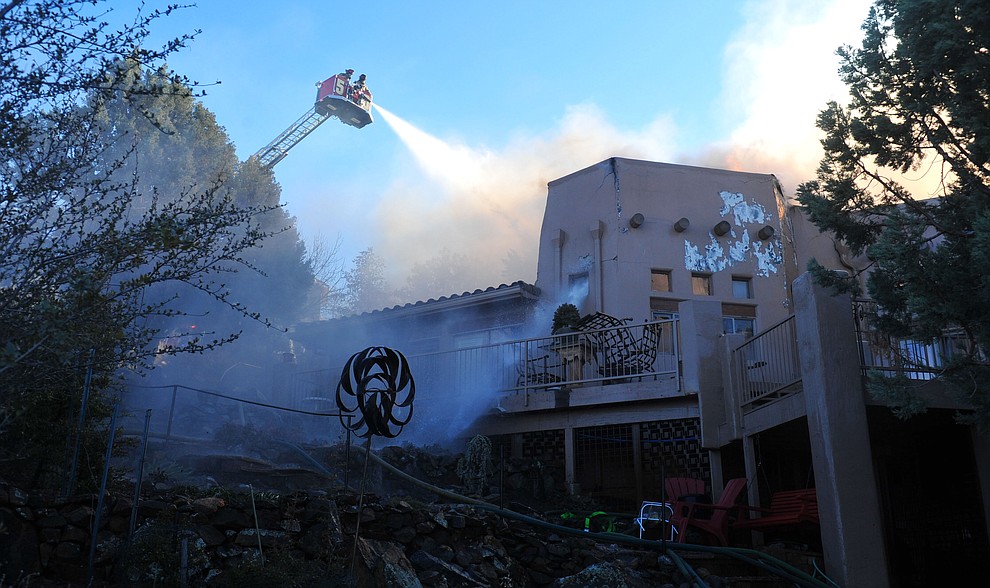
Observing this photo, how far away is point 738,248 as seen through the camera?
17062 millimetres

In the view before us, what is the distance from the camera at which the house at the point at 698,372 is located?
898cm

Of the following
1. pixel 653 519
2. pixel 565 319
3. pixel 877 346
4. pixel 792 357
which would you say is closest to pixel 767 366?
pixel 792 357

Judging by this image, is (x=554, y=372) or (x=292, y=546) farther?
(x=554, y=372)

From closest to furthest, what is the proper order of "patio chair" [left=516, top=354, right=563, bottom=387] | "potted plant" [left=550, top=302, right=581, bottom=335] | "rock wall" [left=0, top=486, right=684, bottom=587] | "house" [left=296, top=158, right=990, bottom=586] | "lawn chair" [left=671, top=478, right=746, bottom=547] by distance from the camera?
1. "rock wall" [left=0, top=486, right=684, bottom=587]
2. "house" [left=296, top=158, right=990, bottom=586]
3. "lawn chair" [left=671, top=478, right=746, bottom=547]
4. "patio chair" [left=516, top=354, right=563, bottom=387]
5. "potted plant" [left=550, top=302, right=581, bottom=335]

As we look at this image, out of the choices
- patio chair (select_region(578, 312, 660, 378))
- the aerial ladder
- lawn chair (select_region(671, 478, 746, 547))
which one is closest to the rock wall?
lawn chair (select_region(671, 478, 746, 547))

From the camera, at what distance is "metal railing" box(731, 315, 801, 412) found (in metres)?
9.99

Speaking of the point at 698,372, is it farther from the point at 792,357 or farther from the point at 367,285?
the point at 367,285

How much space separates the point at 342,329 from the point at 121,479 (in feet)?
35.5

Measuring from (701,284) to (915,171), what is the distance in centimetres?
811

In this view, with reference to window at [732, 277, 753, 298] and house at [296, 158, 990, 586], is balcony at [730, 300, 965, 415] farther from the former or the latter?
window at [732, 277, 753, 298]

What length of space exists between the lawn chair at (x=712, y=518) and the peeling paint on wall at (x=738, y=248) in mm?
7664

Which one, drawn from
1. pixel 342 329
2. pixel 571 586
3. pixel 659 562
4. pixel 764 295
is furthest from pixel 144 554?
pixel 764 295

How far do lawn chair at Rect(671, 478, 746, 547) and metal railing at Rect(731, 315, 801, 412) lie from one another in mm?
1306

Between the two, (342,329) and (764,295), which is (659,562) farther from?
(342,329)
